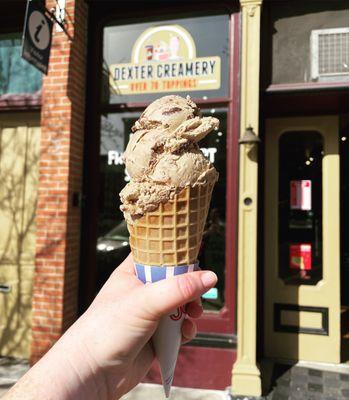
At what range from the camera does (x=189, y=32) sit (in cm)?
478

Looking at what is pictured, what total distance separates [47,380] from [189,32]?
446 centimetres

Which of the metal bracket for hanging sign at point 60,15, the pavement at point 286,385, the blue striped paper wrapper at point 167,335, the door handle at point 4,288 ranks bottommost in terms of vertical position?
the pavement at point 286,385

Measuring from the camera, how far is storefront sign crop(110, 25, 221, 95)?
4688 mm

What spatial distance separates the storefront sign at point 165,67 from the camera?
469 cm

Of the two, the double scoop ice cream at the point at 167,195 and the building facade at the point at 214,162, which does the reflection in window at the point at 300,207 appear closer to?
the building facade at the point at 214,162

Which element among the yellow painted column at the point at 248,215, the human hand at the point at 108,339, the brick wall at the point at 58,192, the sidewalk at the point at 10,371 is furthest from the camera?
the brick wall at the point at 58,192

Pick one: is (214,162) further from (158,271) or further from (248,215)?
(158,271)

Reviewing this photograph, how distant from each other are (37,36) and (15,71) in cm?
142

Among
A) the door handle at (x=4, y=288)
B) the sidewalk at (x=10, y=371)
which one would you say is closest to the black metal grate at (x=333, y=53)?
the door handle at (x=4, y=288)

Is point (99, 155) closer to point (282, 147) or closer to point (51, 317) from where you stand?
point (51, 317)

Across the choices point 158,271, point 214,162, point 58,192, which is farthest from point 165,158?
point 58,192

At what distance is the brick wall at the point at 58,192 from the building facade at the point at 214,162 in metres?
0.02

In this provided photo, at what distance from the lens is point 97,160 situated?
4965 millimetres

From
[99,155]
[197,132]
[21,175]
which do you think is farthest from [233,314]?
[21,175]
